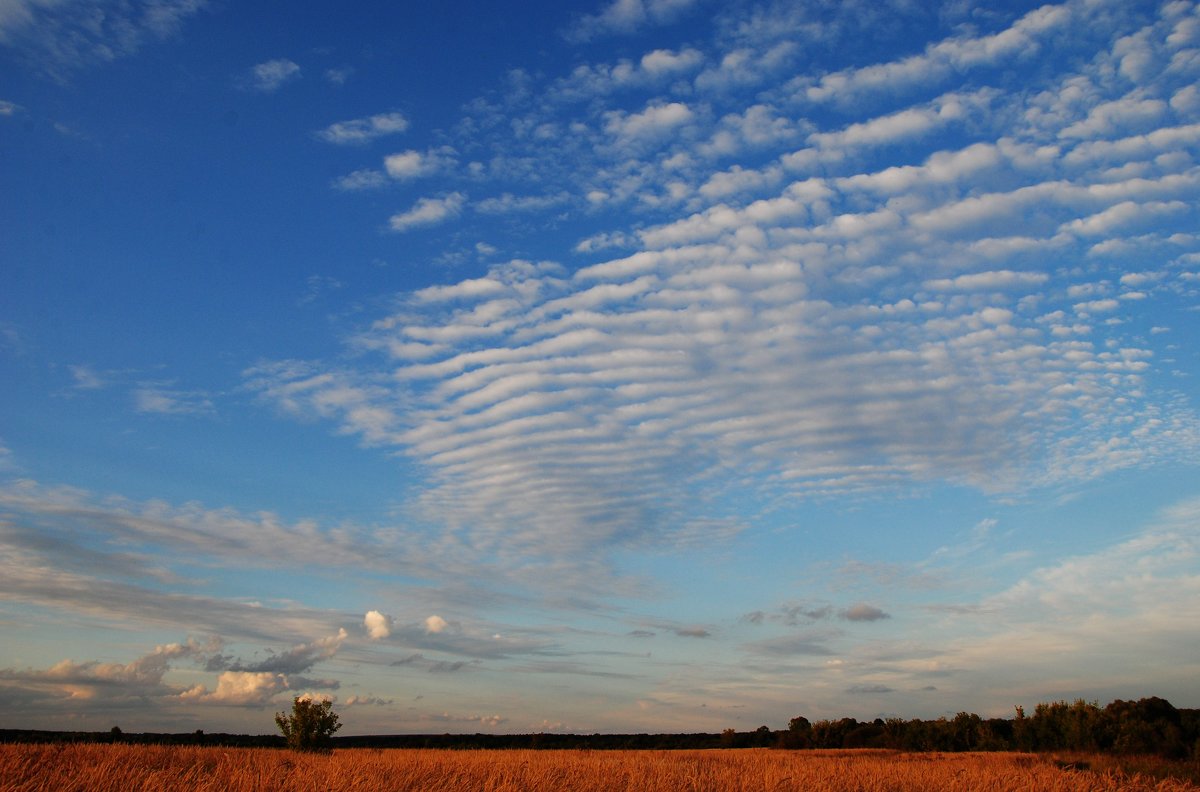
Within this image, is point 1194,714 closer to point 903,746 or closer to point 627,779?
point 903,746

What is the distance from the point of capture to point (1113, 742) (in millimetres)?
57312

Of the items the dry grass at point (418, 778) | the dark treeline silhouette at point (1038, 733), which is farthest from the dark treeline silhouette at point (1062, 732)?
the dry grass at point (418, 778)

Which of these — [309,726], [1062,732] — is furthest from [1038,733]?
[309,726]

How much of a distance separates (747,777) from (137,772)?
1274cm

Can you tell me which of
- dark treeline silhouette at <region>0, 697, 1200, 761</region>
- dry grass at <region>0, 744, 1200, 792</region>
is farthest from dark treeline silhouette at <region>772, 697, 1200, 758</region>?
dry grass at <region>0, 744, 1200, 792</region>

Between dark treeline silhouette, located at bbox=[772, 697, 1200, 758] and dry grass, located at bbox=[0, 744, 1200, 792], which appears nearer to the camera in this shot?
dry grass, located at bbox=[0, 744, 1200, 792]

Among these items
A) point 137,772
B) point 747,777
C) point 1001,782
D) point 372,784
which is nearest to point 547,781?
point 372,784

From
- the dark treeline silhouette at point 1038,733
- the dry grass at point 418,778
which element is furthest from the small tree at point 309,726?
the dry grass at point 418,778

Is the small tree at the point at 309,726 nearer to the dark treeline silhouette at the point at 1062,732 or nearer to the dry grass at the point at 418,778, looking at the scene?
the dry grass at the point at 418,778

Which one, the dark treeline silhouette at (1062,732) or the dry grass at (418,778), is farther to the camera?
the dark treeline silhouette at (1062,732)

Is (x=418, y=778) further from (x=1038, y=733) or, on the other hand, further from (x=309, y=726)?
(x=1038, y=733)

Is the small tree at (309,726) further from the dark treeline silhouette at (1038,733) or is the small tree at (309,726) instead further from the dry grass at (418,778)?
the dry grass at (418,778)

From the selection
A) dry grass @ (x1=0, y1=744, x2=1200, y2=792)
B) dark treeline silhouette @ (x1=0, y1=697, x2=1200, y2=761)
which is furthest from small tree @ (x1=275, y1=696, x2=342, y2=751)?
dry grass @ (x1=0, y1=744, x2=1200, y2=792)

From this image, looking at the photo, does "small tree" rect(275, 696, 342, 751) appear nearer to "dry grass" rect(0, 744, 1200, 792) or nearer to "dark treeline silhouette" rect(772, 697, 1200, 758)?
"dry grass" rect(0, 744, 1200, 792)
